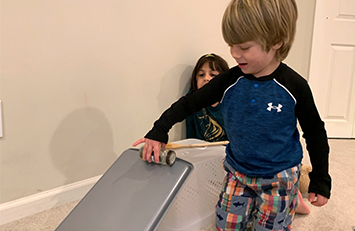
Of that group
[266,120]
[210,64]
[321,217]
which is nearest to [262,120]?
[266,120]

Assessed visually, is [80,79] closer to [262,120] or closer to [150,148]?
[150,148]

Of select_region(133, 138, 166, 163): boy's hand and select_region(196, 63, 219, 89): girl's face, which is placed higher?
select_region(196, 63, 219, 89): girl's face

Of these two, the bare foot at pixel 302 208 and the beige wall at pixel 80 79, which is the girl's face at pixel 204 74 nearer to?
the beige wall at pixel 80 79

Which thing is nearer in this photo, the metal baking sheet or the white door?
the metal baking sheet

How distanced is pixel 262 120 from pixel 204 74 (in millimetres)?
605

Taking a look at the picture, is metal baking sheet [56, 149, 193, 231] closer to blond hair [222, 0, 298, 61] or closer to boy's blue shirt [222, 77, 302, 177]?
boy's blue shirt [222, 77, 302, 177]

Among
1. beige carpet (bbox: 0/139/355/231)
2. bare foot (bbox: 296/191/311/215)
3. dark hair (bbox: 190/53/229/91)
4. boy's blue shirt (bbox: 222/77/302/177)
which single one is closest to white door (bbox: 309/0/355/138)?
beige carpet (bbox: 0/139/355/231)

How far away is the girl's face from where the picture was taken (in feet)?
4.16

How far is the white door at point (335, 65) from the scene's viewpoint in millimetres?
1897

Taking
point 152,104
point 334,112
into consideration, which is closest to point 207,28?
point 152,104

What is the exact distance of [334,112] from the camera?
2029mm

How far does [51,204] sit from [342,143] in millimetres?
1746

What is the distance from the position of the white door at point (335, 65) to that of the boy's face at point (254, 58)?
56.2 inches

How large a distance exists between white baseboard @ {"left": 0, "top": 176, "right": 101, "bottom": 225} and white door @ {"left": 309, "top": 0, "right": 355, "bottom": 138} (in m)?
1.60
